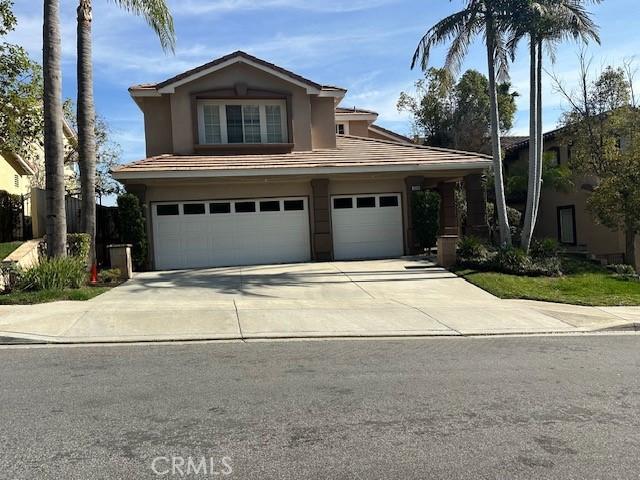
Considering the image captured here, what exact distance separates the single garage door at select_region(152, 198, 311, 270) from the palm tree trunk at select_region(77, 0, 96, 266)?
2.86 metres

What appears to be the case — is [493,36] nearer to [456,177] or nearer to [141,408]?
[456,177]

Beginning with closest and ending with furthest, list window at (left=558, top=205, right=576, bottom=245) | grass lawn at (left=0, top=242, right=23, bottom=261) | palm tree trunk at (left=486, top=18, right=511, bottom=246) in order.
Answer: grass lawn at (left=0, top=242, right=23, bottom=261)
palm tree trunk at (left=486, top=18, right=511, bottom=246)
window at (left=558, top=205, right=576, bottom=245)

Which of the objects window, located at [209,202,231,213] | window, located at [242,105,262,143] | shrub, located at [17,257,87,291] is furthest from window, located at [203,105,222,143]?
shrub, located at [17,257,87,291]

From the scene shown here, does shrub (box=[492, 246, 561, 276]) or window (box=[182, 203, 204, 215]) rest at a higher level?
window (box=[182, 203, 204, 215])

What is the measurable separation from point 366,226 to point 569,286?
7181 mm

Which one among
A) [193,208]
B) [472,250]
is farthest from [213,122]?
[472,250]

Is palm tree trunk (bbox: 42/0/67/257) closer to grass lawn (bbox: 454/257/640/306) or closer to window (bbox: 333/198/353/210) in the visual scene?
window (bbox: 333/198/353/210)

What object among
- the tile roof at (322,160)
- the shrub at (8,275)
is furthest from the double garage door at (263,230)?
the shrub at (8,275)

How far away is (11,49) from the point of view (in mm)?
15336

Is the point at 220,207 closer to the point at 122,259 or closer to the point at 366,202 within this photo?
the point at 122,259

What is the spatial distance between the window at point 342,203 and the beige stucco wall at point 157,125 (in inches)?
228

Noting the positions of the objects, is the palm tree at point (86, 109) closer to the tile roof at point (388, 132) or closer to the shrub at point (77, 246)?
the shrub at point (77, 246)

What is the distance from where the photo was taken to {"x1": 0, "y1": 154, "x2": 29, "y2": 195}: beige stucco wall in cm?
2288

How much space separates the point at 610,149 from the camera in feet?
60.0
